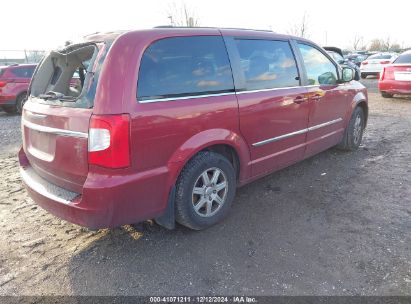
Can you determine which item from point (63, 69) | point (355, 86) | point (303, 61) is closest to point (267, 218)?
point (303, 61)

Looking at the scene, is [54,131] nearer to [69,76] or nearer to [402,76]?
[69,76]

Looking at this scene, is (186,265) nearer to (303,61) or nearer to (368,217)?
(368,217)

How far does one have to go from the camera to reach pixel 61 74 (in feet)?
11.3

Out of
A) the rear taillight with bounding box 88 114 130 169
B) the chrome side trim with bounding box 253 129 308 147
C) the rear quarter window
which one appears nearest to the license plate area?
the chrome side trim with bounding box 253 129 308 147

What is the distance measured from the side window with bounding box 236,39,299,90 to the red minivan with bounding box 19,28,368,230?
0.04 feet

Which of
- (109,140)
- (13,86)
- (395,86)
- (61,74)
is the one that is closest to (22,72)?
(13,86)

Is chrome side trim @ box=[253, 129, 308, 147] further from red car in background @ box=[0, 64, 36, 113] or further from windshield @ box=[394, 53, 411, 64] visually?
red car in background @ box=[0, 64, 36, 113]

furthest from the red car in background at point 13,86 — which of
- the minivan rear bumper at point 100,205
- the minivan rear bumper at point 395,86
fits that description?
the minivan rear bumper at point 395,86

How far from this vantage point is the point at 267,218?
353 centimetres

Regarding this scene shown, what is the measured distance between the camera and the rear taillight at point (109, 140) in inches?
97.0

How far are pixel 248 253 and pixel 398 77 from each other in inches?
375

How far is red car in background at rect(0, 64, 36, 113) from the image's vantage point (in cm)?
1061

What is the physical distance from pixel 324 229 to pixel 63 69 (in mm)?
2957

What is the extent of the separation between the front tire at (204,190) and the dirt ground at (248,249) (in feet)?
0.51
